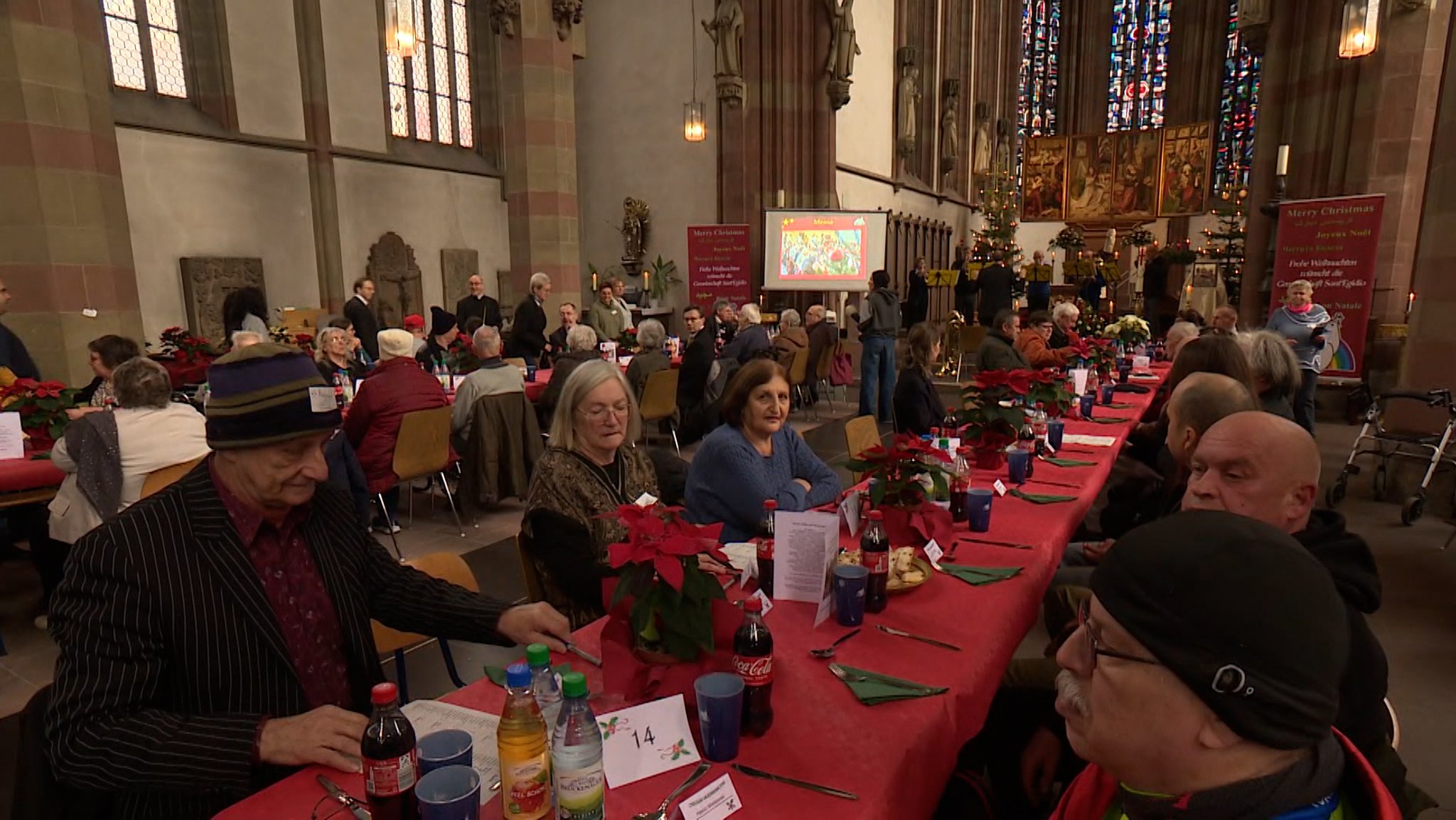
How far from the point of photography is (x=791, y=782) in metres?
1.28

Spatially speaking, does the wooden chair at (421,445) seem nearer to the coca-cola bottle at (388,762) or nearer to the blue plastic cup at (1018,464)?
the blue plastic cup at (1018,464)

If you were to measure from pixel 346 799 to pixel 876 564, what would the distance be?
48.6 inches

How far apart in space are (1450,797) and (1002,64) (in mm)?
23551

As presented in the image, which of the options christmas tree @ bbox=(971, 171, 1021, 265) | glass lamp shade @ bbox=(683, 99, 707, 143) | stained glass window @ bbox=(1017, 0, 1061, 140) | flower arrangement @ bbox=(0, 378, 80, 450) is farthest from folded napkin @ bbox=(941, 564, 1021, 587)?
stained glass window @ bbox=(1017, 0, 1061, 140)

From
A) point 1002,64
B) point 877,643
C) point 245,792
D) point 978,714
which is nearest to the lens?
point 245,792

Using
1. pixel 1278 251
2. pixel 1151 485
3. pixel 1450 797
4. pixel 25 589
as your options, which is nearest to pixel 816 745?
pixel 1450 797

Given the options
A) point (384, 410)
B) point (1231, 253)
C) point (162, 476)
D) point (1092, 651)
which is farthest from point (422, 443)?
point (1231, 253)

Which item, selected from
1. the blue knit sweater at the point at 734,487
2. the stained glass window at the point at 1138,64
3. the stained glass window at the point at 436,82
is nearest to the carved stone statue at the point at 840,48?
the stained glass window at the point at 436,82

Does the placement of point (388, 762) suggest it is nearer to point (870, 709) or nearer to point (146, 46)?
point (870, 709)

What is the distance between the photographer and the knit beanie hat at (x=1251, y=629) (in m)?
0.83

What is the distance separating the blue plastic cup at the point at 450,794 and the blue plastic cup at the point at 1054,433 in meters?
3.25

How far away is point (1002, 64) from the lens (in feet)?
73.4

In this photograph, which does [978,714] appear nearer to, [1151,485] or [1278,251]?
[1151,485]

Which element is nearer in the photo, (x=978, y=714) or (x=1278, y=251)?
(x=978, y=714)
